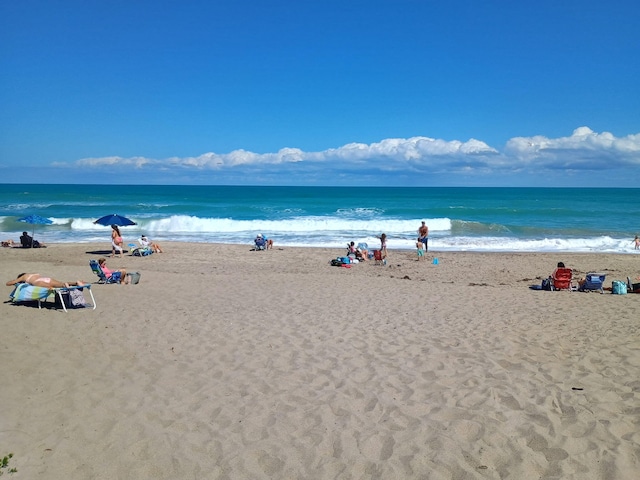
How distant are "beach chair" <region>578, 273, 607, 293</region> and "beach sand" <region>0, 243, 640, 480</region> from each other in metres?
1.10

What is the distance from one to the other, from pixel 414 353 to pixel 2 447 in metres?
Answer: 4.24

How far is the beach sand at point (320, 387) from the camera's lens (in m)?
3.48

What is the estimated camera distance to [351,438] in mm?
3795

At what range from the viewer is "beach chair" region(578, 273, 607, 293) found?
10297 millimetres

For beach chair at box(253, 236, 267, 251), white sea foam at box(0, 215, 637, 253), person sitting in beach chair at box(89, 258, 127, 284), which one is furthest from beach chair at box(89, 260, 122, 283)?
white sea foam at box(0, 215, 637, 253)

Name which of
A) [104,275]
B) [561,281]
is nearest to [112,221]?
[104,275]

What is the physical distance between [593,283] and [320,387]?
8284 mm

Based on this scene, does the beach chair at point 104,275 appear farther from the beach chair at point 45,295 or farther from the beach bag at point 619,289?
the beach bag at point 619,289

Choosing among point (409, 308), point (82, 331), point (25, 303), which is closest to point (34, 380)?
point (82, 331)

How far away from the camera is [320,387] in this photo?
15.7ft

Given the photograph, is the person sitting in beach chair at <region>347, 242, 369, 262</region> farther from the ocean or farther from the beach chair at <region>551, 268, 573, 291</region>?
the beach chair at <region>551, 268, 573, 291</region>

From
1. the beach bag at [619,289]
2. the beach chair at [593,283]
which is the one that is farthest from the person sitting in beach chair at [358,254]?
the beach bag at [619,289]

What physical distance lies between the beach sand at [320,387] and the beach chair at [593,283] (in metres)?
1.10

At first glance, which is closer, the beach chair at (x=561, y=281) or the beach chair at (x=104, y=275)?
the beach chair at (x=104, y=275)
